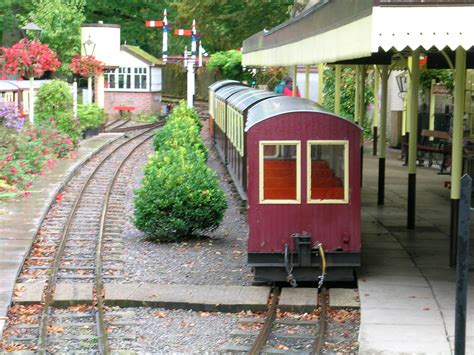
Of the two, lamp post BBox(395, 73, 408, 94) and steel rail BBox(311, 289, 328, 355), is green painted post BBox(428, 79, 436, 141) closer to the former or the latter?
lamp post BBox(395, 73, 408, 94)

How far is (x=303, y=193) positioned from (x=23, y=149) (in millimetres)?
13256

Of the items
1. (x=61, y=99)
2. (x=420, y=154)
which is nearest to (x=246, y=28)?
(x=61, y=99)

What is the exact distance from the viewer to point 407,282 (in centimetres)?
1098

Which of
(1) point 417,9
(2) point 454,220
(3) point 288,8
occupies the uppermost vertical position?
(3) point 288,8

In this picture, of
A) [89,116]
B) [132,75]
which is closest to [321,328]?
[89,116]

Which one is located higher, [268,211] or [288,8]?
[288,8]

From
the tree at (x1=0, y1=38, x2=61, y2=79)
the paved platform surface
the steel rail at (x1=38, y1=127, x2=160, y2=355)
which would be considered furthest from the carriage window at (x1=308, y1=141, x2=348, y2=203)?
the tree at (x1=0, y1=38, x2=61, y2=79)

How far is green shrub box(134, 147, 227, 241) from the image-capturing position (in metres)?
13.9

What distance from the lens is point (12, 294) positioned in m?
10.5

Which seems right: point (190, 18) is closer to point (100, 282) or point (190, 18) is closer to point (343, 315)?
point (100, 282)

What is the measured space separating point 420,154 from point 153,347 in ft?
57.2

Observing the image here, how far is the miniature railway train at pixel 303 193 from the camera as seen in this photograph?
35.0ft

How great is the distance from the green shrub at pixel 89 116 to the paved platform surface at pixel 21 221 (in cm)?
820

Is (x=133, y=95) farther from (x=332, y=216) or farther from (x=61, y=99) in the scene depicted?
(x=332, y=216)
